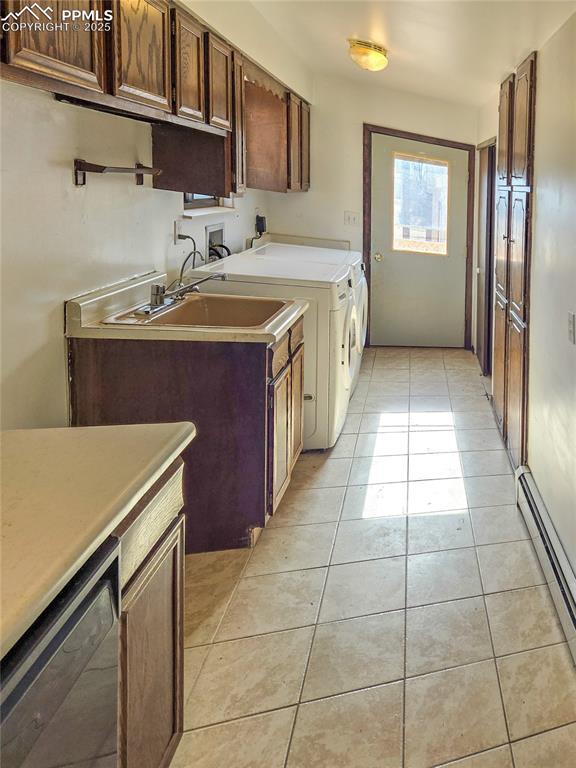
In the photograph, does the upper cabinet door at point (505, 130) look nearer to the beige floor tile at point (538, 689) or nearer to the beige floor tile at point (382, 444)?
the beige floor tile at point (382, 444)

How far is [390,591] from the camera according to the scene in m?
2.45

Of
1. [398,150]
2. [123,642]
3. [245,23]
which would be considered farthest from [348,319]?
[123,642]

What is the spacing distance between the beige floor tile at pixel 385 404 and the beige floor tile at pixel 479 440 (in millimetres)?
557

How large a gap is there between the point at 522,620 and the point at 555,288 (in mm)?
1150

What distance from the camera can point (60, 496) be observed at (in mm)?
1114

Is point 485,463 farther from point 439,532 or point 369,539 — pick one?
point 369,539

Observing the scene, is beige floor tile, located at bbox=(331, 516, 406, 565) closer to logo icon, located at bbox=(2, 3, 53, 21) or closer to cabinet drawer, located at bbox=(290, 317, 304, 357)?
cabinet drawer, located at bbox=(290, 317, 304, 357)

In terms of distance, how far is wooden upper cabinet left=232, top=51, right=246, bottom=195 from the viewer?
3186 mm

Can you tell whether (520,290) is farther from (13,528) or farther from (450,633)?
(13,528)

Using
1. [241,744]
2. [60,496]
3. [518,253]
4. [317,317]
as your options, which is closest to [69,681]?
[60,496]

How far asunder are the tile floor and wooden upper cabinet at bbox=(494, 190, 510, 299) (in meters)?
1.02

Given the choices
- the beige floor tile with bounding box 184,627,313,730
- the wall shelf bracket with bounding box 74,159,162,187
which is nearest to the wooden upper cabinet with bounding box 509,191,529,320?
the wall shelf bracket with bounding box 74,159,162,187

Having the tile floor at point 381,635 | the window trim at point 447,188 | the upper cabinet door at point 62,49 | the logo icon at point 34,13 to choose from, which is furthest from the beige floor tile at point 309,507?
the window trim at point 447,188

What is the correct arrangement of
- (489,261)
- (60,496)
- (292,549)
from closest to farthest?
1. (60,496)
2. (292,549)
3. (489,261)
